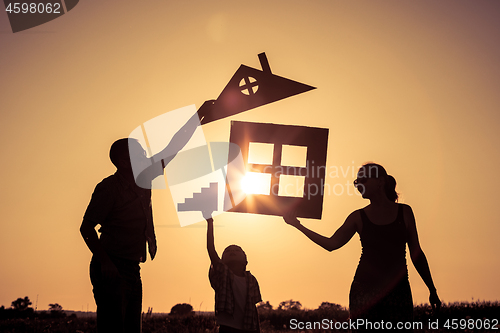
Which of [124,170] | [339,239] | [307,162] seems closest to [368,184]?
[339,239]

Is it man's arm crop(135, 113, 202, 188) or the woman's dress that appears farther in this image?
man's arm crop(135, 113, 202, 188)

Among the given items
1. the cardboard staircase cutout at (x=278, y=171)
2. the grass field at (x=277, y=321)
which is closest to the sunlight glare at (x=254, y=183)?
the cardboard staircase cutout at (x=278, y=171)

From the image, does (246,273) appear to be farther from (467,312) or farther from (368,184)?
(467,312)

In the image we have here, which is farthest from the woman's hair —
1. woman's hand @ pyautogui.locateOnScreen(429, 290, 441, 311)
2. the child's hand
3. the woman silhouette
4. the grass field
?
the grass field

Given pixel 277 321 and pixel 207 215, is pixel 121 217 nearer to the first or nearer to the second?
pixel 207 215

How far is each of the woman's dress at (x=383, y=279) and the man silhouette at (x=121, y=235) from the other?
164 centimetres

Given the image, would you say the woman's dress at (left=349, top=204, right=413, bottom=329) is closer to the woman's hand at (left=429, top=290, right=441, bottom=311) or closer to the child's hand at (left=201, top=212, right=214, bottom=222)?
the woman's hand at (left=429, top=290, right=441, bottom=311)

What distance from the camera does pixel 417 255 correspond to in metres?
3.15

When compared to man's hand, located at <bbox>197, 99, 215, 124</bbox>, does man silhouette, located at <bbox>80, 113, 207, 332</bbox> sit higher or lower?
lower

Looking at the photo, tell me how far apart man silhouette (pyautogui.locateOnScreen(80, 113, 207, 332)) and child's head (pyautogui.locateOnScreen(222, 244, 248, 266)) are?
35.5 inches

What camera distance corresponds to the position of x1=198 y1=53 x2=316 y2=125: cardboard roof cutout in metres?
4.06

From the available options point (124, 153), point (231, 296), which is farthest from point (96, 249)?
point (231, 296)

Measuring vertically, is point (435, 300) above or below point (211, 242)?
below

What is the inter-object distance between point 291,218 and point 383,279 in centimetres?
104
